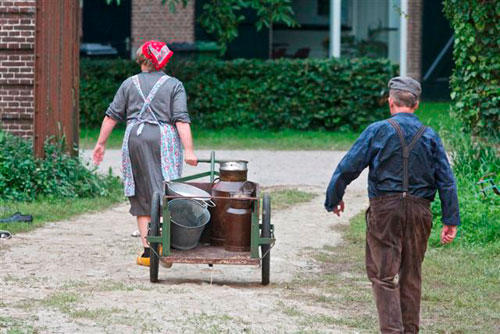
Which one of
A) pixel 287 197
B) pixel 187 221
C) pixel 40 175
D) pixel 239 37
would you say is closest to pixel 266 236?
pixel 187 221

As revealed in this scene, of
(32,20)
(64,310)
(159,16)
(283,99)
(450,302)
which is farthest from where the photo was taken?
(159,16)

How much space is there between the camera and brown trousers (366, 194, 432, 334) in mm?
5336

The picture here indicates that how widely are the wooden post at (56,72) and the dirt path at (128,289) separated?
1.96m

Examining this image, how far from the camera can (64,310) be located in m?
6.22

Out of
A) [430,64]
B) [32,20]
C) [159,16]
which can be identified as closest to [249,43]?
[159,16]

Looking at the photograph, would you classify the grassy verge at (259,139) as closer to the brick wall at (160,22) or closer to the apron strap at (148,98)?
the brick wall at (160,22)

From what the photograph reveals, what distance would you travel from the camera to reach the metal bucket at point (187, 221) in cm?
723

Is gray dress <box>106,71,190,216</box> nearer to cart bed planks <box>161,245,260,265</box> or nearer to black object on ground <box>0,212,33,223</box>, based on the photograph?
cart bed planks <box>161,245,260,265</box>

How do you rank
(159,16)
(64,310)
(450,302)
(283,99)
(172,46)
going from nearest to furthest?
(64,310) → (450,302) → (283,99) → (172,46) → (159,16)

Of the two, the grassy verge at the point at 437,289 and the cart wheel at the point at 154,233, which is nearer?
the grassy verge at the point at 437,289

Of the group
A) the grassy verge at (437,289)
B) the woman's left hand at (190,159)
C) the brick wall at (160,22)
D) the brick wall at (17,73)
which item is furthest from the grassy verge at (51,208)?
the brick wall at (160,22)

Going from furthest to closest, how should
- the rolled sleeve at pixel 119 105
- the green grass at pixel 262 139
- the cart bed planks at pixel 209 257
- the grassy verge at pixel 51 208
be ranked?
the green grass at pixel 262 139 → the grassy verge at pixel 51 208 → the rolled sleeve at pixel 119 105 → the cart bed planks at pixel 209 257

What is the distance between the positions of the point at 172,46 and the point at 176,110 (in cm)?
1551

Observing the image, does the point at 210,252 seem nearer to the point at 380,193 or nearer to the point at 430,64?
the point at 380,193
